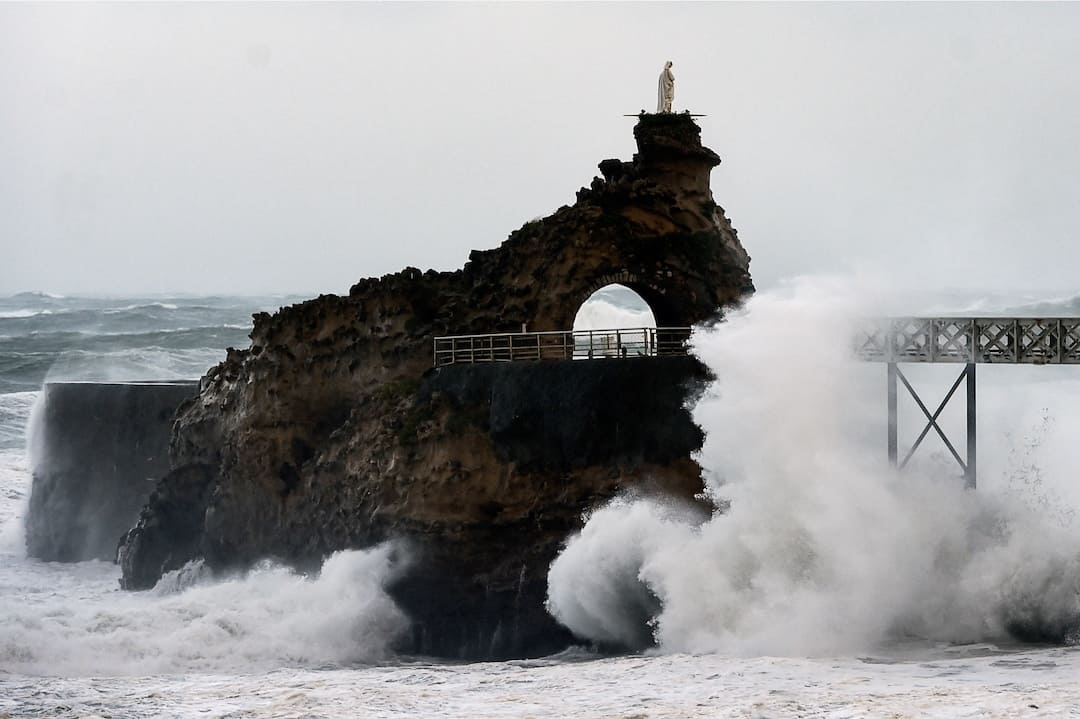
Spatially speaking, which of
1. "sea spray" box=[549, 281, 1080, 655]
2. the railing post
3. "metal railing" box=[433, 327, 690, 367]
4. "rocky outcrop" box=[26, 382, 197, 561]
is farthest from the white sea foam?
the railing post

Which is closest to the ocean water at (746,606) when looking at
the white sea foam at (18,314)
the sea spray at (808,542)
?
the sea spray at (808,542)

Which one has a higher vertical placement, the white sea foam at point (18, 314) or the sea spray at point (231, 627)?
the white sea foam at point (18, 314)

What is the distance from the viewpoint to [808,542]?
20.7 m

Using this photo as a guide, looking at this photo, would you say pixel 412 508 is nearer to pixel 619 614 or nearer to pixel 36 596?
pixel 619 614

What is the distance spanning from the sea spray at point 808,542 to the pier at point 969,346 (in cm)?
30

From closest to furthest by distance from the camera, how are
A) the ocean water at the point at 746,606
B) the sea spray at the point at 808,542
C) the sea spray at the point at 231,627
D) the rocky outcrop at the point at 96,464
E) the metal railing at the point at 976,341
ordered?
the ocean water at the point at 746,606 → the sea spray at the point at 808,542 → the metal railing at the point at 976,341 → the sea spray at the point at 231,627 → the rocky outcrop at the point at 96,464

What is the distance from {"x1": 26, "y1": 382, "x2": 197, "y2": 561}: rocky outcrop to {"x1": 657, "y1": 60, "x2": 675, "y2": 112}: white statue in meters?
11.4

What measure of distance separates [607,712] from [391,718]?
2263 mm

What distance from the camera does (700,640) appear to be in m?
20.2

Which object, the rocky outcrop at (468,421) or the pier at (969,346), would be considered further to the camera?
the rocky outcrop at (468,421)

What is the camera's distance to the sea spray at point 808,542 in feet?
65.5

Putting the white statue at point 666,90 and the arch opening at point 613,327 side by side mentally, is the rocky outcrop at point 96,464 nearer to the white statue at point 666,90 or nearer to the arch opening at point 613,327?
the arch opening at point 613,327

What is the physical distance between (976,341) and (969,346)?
22 cm

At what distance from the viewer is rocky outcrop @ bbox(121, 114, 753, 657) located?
22875mm
